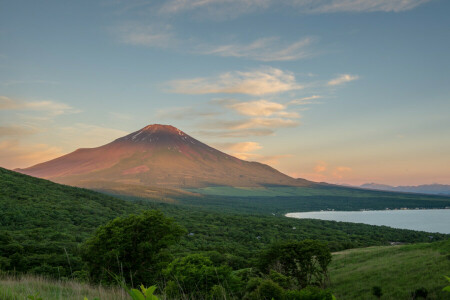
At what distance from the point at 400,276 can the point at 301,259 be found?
303 inches

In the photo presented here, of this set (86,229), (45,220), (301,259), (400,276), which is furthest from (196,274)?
(45,220)

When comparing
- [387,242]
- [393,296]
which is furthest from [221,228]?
[393,296]

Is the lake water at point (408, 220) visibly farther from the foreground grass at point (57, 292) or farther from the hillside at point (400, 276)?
the foreground grass at point (57, 292)

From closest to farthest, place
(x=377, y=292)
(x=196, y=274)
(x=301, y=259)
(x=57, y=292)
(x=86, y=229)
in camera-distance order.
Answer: (x=57, y=292), (x=196, y=274), (x=377, y=292), (x=301, y=259), (x=86, y=229)

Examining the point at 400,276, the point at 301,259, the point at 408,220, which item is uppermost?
the point at 301,259

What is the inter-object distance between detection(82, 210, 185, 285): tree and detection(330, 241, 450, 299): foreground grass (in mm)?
14116

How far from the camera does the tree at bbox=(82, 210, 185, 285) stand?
2258 centimetres

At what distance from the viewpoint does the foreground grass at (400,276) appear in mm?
20719

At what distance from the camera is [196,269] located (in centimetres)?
1908

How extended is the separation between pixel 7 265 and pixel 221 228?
7154 cm

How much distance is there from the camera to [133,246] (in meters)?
23.5

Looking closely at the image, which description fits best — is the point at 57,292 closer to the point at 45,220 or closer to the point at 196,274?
the point at 196,274

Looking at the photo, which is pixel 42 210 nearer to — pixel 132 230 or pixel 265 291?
pixel 132 230

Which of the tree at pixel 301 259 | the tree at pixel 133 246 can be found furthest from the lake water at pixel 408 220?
the tree at pixel 133 246
